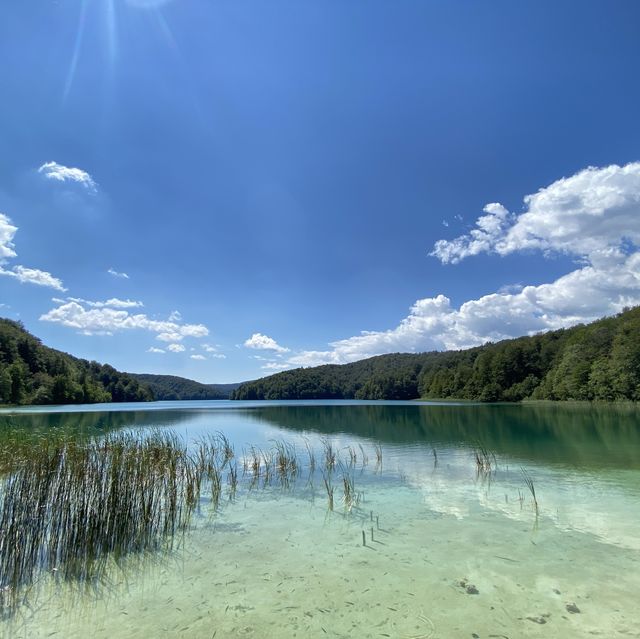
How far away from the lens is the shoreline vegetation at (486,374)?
64.2 m

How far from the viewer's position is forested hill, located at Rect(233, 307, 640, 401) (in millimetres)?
62219

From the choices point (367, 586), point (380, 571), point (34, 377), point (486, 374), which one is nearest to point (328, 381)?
point (486, 374)

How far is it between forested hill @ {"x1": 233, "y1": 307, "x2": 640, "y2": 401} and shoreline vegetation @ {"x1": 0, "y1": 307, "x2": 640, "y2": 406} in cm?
15

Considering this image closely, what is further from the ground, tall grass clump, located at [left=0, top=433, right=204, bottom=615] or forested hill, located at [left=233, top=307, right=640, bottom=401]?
forested hill, located at [left=233, top=307, right=640, bottom=401]

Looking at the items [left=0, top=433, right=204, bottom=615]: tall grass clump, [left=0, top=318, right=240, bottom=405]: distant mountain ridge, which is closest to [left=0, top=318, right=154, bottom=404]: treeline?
[left=0, top=318, right=240, bottom=405]: distant mountain ridge

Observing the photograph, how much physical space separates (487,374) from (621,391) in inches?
1559

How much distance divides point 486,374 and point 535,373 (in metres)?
10.6

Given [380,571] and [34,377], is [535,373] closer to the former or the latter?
[380,571]

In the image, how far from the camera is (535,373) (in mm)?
94125

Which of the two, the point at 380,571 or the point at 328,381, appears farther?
the point at 328,381

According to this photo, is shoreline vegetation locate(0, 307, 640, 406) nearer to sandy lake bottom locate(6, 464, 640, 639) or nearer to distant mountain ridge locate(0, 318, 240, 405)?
distant mountain ridge locate(0, 318, 240, 405)

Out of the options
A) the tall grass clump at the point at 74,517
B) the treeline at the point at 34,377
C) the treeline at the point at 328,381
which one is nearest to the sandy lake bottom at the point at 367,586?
the tall grass clump at the point at 74,517

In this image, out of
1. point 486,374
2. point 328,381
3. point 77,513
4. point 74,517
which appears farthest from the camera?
point 328,381

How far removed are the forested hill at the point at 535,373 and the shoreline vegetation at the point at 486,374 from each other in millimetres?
151
